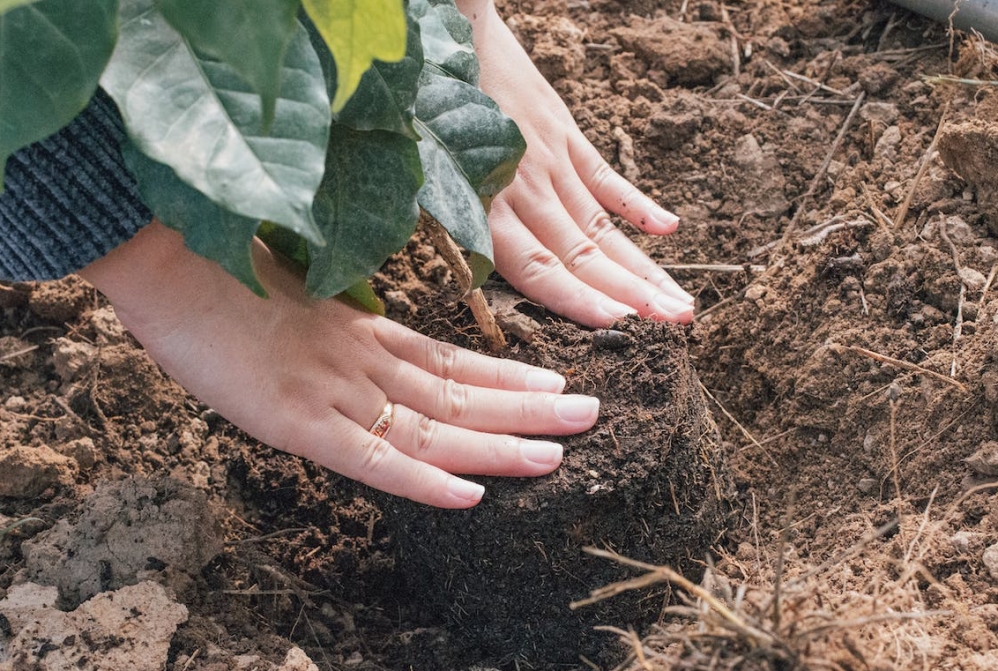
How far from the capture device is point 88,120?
135 cm

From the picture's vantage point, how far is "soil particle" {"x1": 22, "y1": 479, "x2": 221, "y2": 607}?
1547 mm

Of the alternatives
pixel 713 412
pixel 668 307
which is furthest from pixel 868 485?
pixel 668 307

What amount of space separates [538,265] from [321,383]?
0.48 metres

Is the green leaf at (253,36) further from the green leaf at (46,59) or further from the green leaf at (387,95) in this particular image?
the green leaf at (387,95)

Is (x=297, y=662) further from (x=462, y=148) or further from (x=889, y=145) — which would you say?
(x=889, y=145)

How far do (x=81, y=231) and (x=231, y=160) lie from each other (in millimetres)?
520

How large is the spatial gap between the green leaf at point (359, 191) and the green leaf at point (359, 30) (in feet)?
1.38

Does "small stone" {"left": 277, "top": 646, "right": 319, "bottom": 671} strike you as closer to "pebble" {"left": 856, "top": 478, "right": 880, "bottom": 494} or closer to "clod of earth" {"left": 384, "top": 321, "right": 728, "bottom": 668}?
"clod of earth" {"left": 384, "top": 321, "right": 728, "bottom": 668}

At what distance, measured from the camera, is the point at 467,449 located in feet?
5.16

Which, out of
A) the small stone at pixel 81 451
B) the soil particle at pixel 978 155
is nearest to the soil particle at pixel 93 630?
the small stone at pixel 81 451

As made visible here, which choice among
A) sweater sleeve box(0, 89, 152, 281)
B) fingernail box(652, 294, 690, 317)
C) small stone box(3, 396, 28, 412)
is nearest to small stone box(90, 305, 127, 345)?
small stone box(3, 396, 28, 412)

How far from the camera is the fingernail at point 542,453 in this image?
5.03ft

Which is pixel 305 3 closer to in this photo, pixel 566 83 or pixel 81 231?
pixel 81 231

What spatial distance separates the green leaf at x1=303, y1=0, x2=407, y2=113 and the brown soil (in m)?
0.82
